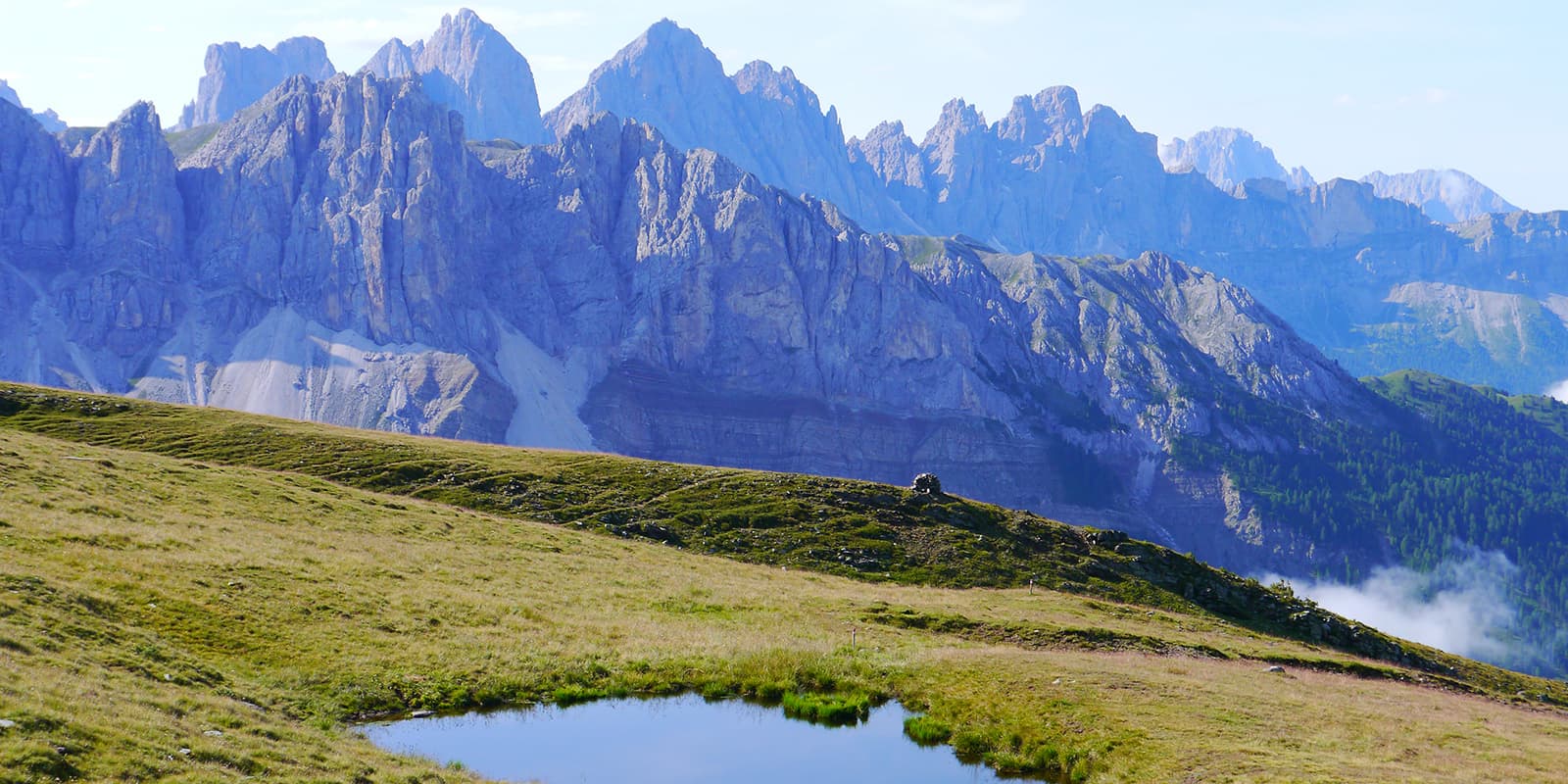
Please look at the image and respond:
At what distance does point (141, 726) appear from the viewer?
92.3ft

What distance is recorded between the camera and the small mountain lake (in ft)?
117

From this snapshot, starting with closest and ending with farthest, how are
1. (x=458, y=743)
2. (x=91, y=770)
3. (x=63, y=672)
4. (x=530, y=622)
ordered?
(x=91, y=770), (x=63, y=672), (x=458, y=743), (x=530, y=622)

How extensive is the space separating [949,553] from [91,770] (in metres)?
65.7

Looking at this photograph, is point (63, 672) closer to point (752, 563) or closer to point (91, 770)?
point (91, 770)

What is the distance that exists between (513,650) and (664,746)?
391 inches

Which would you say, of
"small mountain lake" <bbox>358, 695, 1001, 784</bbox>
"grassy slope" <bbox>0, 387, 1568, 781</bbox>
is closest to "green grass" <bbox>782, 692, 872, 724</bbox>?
"small mountain lake" <bbox>358, 695, 1001, 784</bbox>

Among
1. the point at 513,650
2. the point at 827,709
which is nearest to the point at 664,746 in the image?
the point at 827,709

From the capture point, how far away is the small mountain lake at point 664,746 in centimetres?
3572

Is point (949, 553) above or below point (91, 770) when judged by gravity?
above

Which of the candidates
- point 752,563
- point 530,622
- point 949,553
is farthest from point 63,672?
point 949,553

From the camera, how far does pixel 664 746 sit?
38.6 meters

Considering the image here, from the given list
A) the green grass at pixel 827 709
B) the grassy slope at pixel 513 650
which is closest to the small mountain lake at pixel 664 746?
the green grass at pixel 827 709

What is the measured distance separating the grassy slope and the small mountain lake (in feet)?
5.18

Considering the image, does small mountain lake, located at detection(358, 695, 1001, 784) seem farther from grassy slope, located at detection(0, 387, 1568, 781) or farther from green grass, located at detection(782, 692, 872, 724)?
grassy slope, located at detection(0, 387, 1568, 781)
